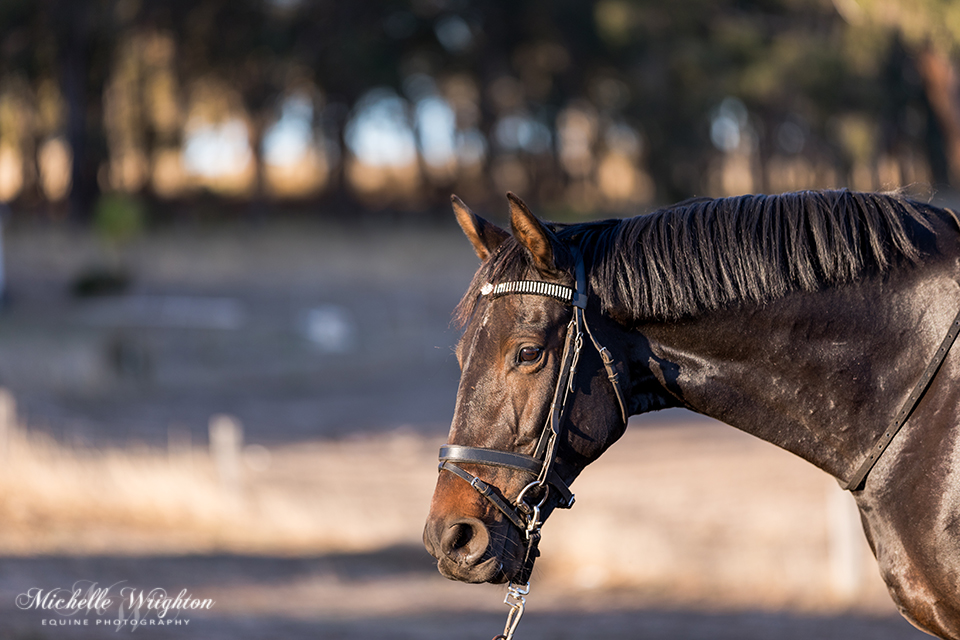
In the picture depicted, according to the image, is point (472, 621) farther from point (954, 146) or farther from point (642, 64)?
point (642, 64)

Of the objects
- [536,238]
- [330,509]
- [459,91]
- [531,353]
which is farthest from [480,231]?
[459,91]

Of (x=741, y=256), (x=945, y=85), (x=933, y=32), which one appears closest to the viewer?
(x=741, y=256)

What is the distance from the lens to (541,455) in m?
2.40

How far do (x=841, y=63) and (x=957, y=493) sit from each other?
2099cm

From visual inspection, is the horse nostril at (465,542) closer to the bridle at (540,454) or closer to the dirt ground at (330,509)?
the bridle at (540,454)

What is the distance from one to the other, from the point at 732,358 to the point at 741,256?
0.29 m

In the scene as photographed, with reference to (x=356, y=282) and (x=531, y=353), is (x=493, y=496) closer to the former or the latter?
(x=531, y=353)

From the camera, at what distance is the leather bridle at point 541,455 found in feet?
7.82

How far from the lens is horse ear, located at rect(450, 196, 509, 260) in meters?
2.65

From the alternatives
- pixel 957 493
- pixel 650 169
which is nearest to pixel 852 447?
pixel 957 493

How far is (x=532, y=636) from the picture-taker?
6.48 meters

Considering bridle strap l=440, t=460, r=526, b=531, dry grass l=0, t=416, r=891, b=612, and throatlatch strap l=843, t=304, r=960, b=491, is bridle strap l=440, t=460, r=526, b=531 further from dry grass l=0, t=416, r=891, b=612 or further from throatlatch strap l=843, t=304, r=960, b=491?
dry grass l=0, t=416, r=891, b=612

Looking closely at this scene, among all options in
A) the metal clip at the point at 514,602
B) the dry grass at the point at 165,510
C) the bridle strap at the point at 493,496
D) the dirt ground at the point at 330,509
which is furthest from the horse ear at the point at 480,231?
the dry grass at the point at 165,510

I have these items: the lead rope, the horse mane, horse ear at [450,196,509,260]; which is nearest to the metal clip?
the lead rope
